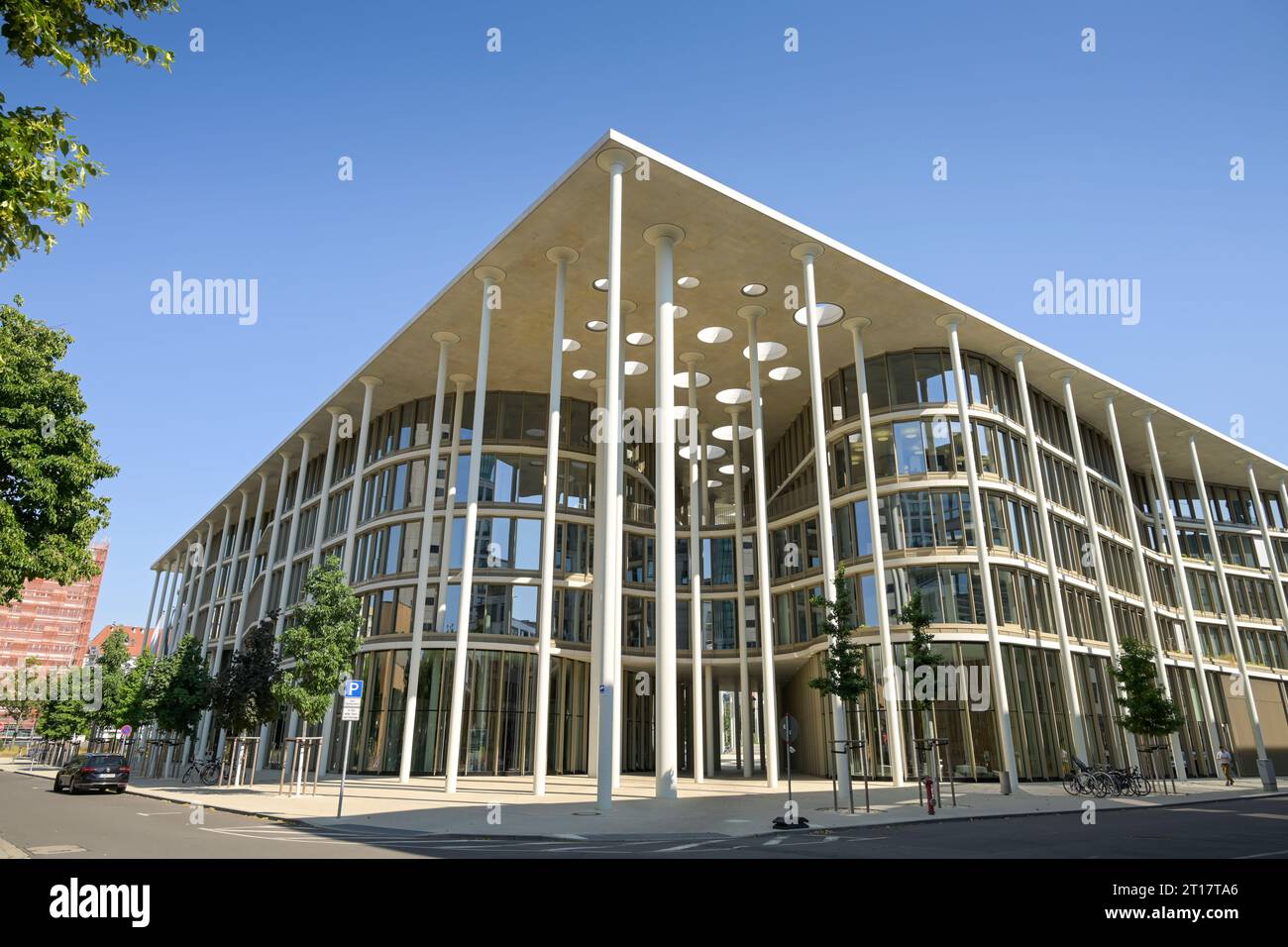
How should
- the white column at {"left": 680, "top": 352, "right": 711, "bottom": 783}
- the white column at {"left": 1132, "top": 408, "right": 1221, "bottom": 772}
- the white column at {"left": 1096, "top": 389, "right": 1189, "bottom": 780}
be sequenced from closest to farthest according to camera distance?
the white column at {"left": 680, "top": 352, "right": 711, "bottom": 783}, the white column at {"left": 1096, "top": 389, "right": 1189, "bottom": 780}, the white column at {"left": 1132, "top": 408, "right": 1221, "bottom": 772}

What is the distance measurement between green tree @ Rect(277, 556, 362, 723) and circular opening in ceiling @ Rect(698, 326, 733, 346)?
1684 centimetres

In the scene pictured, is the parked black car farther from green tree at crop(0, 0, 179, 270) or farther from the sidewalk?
green tree at crop(0, 0, 179, 270)

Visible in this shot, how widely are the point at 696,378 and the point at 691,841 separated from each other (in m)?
24.8

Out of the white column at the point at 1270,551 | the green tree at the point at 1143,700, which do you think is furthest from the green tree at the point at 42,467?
the white column at the point at 1270,551

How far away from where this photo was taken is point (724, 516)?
1732 inches

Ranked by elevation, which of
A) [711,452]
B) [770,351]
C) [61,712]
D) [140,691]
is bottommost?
[61,712]

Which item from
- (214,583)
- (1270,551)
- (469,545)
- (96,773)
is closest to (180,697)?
(96,773)

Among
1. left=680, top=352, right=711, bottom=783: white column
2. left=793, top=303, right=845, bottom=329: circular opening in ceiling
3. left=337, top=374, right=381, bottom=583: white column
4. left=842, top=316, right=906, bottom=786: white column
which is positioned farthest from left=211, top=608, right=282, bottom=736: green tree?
left=793, top=303, right=845, bottom=329: circular opening in ceiling

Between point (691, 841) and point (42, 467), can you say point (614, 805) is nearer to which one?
point (691, 841)

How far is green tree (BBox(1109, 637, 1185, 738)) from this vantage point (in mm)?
26938

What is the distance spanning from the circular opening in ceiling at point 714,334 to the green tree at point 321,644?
16.8m

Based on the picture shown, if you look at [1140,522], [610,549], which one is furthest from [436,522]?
[1140,522]
